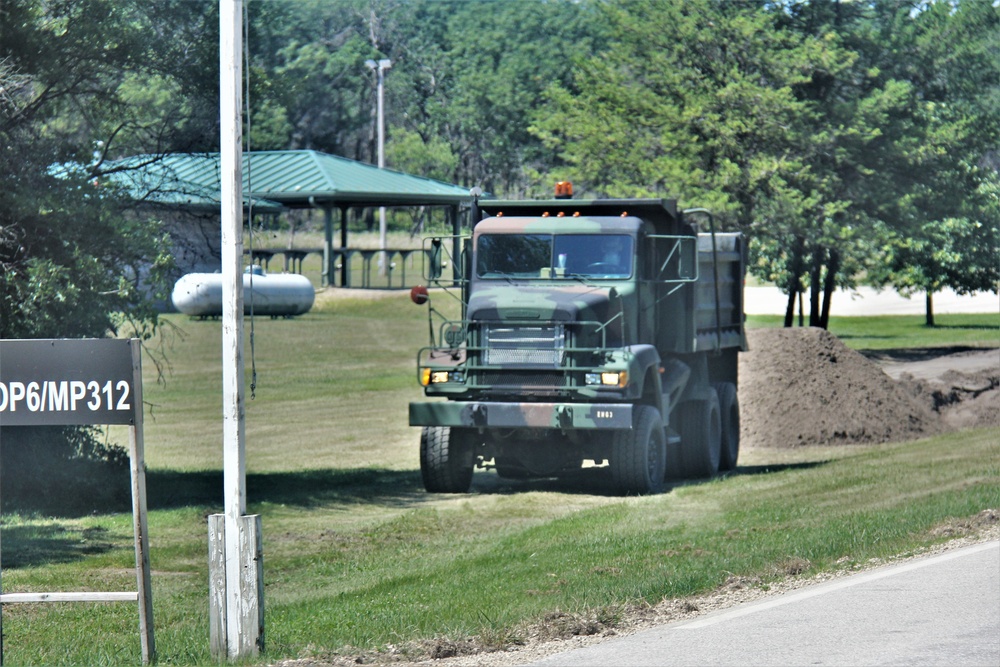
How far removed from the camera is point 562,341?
16125mm

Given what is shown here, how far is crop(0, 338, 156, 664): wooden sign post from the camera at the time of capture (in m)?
7.66

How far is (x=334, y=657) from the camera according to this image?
25.9 ft

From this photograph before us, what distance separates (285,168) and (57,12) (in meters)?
32.2

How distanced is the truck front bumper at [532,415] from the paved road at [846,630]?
225 inches

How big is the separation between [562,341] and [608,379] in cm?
71

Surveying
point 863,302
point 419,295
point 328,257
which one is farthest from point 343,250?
point 419,295

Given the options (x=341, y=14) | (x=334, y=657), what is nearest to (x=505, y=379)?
(x=334, y=657)

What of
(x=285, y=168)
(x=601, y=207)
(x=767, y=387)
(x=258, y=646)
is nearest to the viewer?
(x=258, y=646)

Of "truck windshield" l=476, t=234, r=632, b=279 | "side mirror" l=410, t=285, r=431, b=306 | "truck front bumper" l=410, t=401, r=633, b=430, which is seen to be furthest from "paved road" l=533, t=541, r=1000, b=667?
"side mirror" l=410, t=285, r=431, b=306

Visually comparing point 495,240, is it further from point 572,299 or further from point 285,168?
point 285,168

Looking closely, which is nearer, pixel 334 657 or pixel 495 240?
pixel 334 657

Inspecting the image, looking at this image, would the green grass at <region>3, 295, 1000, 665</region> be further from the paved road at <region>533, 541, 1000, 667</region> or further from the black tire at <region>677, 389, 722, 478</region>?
the paved road at <region>533, 541, 1000, 667</region>

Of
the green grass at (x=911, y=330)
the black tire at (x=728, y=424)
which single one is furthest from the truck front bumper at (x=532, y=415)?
the green grass at (x=911, y=330)

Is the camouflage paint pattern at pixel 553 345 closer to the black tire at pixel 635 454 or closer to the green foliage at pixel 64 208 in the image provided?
the black tire at pixel 635 454
